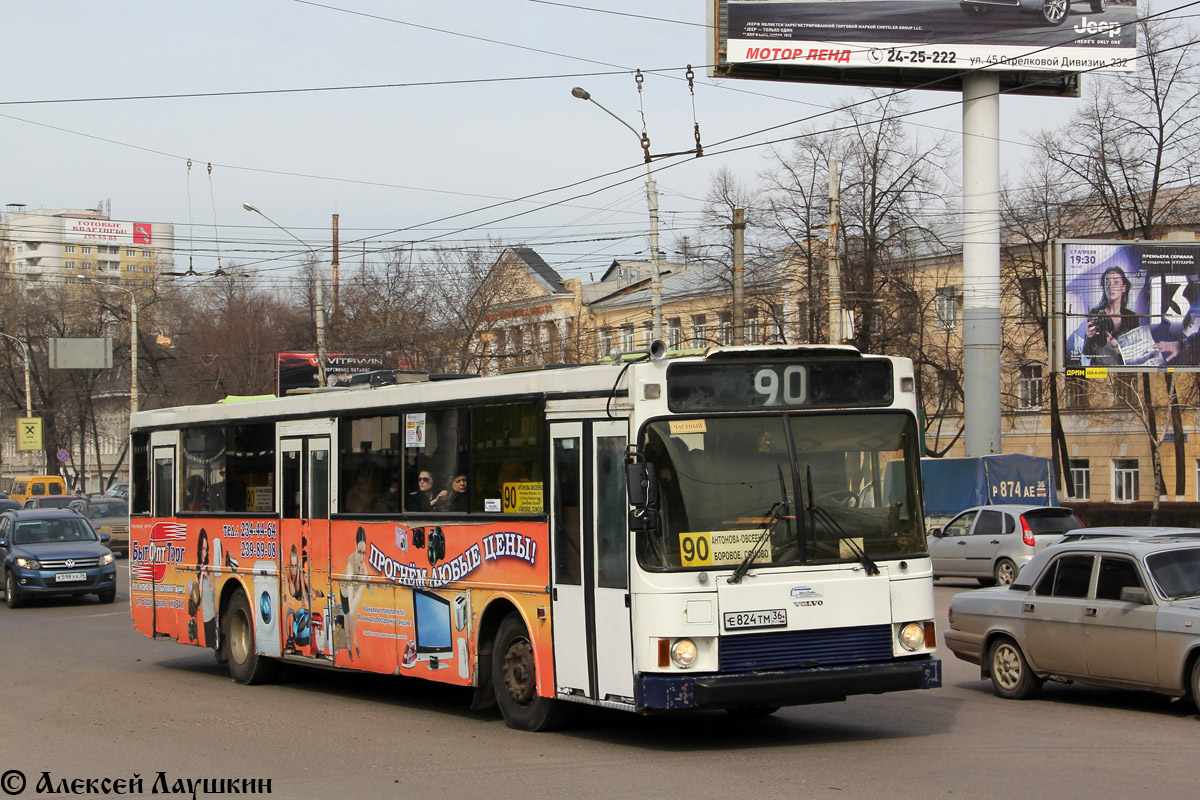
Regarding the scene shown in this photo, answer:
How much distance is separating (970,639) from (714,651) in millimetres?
4362

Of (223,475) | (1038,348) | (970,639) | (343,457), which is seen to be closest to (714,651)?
(970,639)

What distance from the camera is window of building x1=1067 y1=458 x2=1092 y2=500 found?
51.2 meters

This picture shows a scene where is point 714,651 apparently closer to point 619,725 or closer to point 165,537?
point 619,725

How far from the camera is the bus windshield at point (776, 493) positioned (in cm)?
907

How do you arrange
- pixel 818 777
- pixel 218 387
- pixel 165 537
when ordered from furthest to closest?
1. pixel 218 387
2. pixel 165 537
3. pixel 818 777

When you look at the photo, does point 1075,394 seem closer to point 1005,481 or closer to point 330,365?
point 1005,481

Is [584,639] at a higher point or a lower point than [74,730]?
higher

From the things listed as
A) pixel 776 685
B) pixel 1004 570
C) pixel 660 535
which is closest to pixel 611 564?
pixel 660 535

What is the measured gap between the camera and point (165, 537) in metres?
16.1

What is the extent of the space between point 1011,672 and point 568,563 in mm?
4530

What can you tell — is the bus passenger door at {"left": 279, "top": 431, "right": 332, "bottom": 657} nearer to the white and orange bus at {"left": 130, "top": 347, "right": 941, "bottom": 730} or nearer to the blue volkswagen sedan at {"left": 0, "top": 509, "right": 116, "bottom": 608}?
the white and orange bus at {"left": 130, "top": 347, "right": 941, "bottom": 730}

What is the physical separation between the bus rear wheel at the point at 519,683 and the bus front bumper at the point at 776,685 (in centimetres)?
131

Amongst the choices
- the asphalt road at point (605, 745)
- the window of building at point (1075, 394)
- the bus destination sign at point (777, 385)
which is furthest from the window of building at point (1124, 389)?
the bus destination sign at point (777, 385)

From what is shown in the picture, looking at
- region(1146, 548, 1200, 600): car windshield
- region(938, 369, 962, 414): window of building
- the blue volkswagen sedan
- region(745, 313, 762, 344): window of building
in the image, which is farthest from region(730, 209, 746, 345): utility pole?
region(938, 369, 962, 414): window of building
